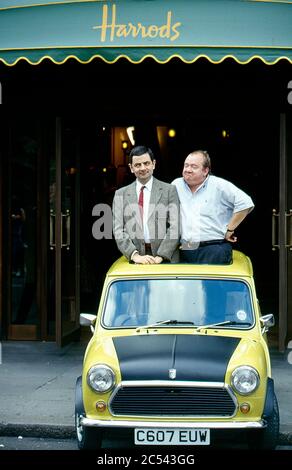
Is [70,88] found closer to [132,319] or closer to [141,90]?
[141,90]

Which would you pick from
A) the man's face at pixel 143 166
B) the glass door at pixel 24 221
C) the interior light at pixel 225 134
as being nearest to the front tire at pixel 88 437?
the man's face at pixel 143 166

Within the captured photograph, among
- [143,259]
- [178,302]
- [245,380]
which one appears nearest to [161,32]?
[143,259]

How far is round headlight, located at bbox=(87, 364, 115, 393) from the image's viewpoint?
6570mm

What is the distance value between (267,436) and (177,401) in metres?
0.74

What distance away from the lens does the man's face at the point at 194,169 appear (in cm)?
866

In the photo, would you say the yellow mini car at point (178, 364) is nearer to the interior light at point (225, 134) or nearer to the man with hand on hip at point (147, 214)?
the man with hand on hip at point (147, 214)

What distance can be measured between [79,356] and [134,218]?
2.79m

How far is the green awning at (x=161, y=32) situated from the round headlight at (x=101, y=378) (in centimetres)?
378

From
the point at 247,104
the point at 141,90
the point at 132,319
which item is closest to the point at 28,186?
the point at 141,90

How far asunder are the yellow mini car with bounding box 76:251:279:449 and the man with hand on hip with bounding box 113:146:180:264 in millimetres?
1022

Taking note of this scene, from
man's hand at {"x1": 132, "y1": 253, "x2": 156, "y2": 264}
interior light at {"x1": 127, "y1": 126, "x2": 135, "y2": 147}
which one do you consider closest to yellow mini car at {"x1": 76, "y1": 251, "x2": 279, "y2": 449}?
man's hand at {"x1": 132, "y1": 253, "x2": 156, "y2": 264}

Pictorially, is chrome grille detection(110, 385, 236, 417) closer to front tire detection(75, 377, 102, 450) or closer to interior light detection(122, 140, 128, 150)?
front tire detection(75, 377, 102, 450)
